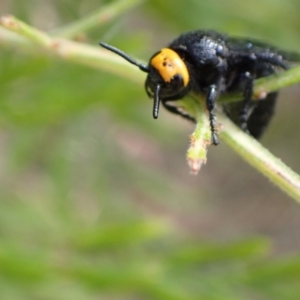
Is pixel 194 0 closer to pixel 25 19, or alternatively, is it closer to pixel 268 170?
pixel 25 19

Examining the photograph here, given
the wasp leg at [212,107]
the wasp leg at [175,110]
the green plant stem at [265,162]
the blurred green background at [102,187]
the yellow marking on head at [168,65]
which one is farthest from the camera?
the blurred green background at [102,187]

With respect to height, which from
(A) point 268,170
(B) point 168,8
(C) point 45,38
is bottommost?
(A) point 268,170

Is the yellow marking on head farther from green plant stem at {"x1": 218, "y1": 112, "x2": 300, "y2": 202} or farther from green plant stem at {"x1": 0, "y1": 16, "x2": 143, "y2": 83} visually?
green plant stem at {"x1": 218, "y1": 112, "x2": 300, "y2": 202}

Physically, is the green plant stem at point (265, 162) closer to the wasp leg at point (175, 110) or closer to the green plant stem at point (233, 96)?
the green plant stem at point (233, 96)

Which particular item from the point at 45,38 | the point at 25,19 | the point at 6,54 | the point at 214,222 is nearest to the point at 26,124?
the point at 6,54

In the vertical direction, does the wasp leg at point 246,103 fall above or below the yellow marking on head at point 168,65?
below

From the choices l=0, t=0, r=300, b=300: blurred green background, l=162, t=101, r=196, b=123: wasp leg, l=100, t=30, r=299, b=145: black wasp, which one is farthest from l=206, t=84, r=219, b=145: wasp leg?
l=0, t=0, r=300, b=300: blurred green background

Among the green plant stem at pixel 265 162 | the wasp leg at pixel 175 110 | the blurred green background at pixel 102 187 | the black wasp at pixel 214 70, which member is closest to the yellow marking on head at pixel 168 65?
the black wasp at pixel 214 70

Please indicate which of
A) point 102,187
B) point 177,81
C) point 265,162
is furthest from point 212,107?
point 102,187
